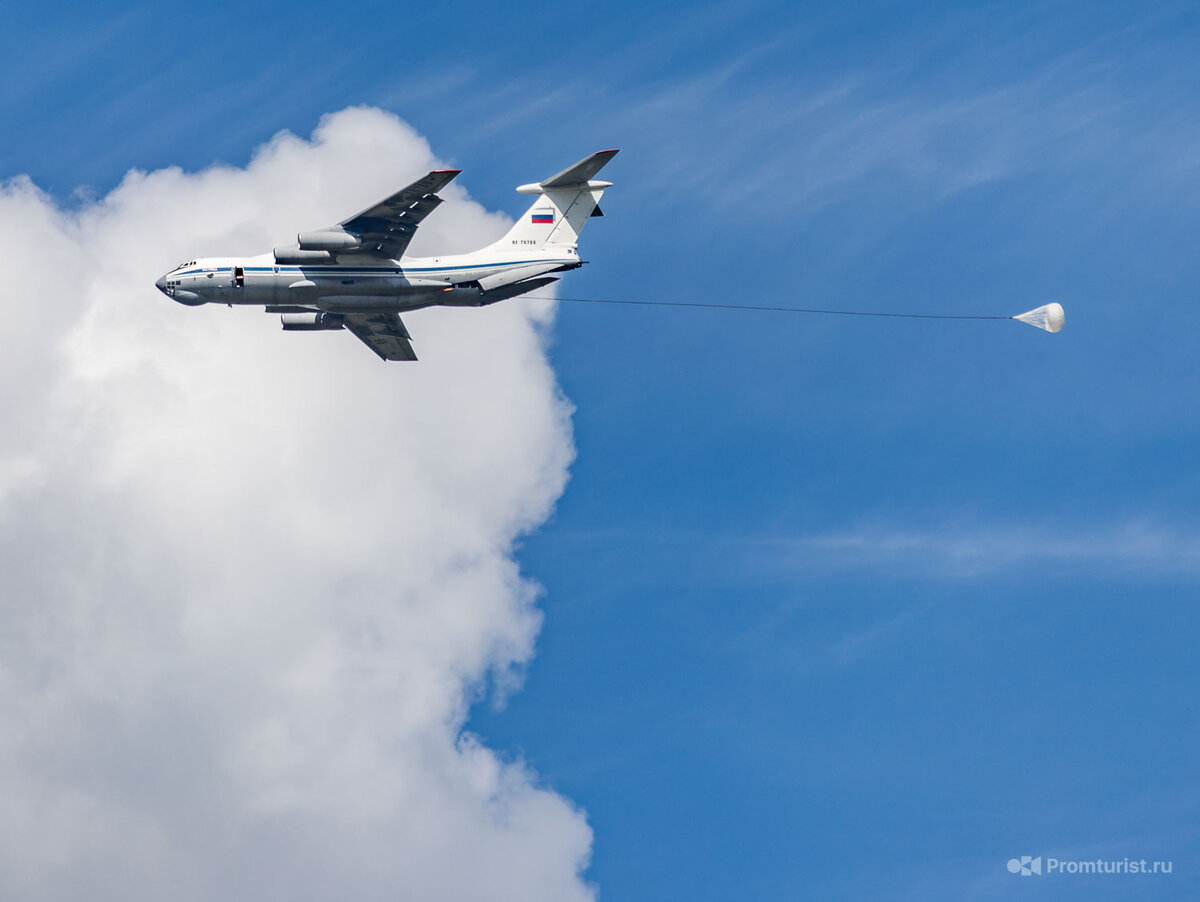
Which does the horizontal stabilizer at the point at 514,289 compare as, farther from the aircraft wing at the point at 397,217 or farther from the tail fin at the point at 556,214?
the aircraft wing at the point at 397,217

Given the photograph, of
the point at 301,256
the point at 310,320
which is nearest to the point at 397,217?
the point at 301,256

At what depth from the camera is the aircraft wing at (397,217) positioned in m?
45.4

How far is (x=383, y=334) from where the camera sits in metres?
50.0

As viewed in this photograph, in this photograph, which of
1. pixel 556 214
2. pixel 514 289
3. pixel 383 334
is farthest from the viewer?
pixel 383 334

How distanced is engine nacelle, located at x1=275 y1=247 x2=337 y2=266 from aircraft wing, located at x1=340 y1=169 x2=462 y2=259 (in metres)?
1.07

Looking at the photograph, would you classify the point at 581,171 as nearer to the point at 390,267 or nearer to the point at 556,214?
the point at 556,214

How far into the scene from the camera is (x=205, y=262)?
47.7 m

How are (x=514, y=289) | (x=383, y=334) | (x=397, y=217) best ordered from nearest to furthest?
(x=397, y=217) < (x=514, y=289) < (x=383, y=334)

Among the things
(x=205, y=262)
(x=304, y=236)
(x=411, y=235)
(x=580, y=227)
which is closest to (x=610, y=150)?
(x=580, y=227)

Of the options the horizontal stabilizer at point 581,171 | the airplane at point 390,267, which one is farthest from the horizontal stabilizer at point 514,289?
the horizontal stabilizer at point 581,171

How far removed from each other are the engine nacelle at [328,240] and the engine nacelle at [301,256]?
277mm

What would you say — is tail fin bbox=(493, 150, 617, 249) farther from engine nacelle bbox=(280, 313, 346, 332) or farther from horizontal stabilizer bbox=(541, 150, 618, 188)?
engine nacelle bbox=(280, 313, 346, 332)

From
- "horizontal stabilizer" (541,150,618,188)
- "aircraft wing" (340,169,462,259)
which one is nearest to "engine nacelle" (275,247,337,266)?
"aircraft wing" (340,169,462,259)

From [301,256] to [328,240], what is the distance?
1134 mm
